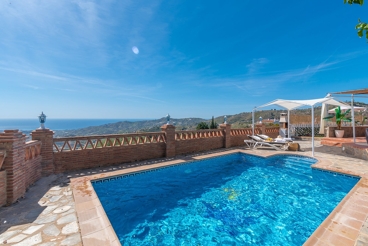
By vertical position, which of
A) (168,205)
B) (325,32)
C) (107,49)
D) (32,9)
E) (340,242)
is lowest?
(168,205)

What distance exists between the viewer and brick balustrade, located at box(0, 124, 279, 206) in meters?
3.68

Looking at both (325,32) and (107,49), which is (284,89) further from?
(107,49)

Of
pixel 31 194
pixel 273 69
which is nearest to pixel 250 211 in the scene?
pixel 31 194

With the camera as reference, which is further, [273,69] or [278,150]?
[273,69]

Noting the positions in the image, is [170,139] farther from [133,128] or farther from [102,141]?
[133,128]

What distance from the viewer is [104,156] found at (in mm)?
6797

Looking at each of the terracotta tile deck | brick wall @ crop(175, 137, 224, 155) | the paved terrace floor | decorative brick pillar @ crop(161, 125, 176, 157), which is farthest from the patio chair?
the paved terrace floor

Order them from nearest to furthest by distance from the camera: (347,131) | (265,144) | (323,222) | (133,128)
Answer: (323,222), (265,144), (347,131), (133,128)

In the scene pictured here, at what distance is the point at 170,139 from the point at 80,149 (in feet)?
12.6

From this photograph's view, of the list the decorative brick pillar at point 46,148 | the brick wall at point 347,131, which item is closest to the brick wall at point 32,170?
the decorative brick pillar at point 46,148

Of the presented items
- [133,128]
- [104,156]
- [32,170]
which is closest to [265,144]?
[104,156]

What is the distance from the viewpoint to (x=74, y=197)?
3.99 meters

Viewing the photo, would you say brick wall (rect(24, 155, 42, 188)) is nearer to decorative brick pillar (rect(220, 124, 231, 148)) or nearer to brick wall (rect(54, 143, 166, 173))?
Answer: brick wall (rect(54, 143, 166, 173))

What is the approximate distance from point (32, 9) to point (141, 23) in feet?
15.2
